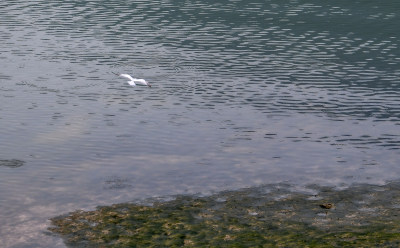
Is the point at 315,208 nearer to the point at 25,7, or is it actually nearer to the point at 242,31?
the point at 242,31

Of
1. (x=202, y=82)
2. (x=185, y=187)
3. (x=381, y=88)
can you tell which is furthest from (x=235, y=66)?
(x=185, y=187)

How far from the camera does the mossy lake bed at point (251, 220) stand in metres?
37.9

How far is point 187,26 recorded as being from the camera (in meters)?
102

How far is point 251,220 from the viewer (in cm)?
4106

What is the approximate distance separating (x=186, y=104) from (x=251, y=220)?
2836 centimetres

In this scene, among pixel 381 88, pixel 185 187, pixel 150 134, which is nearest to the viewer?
pixel 185 187

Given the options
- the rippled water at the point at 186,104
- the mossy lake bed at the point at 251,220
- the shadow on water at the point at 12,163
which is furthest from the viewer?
the shadow on water at the point at 12,163

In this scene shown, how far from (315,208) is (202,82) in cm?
3449

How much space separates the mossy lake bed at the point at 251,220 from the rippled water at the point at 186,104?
1.88m

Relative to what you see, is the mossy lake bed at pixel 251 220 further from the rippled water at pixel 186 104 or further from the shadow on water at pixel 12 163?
the shadow on water at pixel 12 163

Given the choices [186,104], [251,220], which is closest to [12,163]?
[251,220]

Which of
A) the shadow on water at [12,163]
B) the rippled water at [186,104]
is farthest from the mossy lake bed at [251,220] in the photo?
the shadow on water at [12,163]

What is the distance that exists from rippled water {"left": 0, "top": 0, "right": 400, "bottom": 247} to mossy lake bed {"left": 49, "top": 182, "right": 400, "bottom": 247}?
188 centimetres

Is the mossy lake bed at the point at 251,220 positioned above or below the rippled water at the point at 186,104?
above
